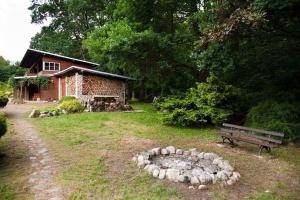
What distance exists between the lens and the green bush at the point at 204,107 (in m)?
13.6

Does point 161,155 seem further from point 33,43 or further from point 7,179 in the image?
point 33,43

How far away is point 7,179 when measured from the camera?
6723 mm

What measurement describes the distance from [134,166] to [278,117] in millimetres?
6788

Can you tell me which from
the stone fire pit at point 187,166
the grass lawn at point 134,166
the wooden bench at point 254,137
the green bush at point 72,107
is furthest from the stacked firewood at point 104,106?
the stone fire pit at point 187,166

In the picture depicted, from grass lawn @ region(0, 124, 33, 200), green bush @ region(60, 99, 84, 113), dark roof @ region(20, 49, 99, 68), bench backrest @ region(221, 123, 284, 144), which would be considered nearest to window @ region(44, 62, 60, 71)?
dark roof @ region(20, 49, 99, 68)

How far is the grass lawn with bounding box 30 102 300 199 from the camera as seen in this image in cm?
614

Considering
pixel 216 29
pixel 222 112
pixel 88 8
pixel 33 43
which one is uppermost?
pixel 88 8

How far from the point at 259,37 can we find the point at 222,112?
379 cm

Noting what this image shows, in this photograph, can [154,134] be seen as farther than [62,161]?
Yes

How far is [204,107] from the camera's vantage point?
1393cm

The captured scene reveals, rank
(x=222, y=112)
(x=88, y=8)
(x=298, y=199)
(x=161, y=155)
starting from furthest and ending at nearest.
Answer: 1. (x=88, y=8)
2. (x=222, y=112)
3. (x=161, y=155)
4. (x=298, y=199)

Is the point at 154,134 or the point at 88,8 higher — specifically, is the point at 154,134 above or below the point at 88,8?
below

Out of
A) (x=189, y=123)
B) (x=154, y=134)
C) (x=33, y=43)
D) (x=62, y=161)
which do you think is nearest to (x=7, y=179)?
(x=62, y=161)

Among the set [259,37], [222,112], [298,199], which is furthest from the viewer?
[222,112]
